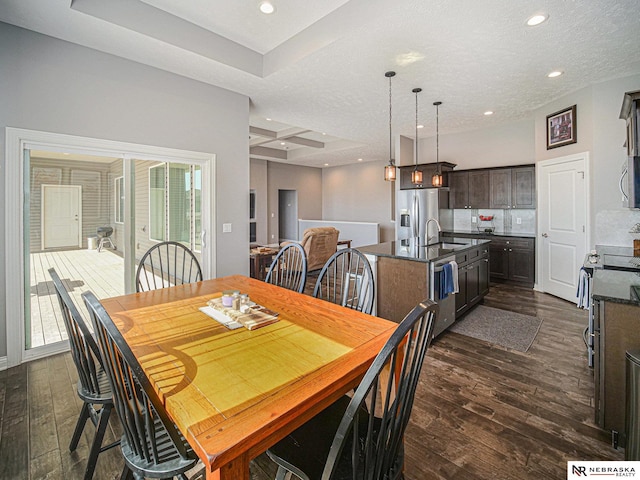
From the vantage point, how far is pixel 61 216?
9.81ft

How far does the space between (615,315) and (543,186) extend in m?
3.97

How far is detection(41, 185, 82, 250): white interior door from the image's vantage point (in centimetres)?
290

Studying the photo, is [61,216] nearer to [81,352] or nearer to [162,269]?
[162,269]

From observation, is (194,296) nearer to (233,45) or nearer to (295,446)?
(295,446)

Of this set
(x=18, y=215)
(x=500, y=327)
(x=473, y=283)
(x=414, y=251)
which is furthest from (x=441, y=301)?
(x=18, y=215)

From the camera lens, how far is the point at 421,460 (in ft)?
5.54

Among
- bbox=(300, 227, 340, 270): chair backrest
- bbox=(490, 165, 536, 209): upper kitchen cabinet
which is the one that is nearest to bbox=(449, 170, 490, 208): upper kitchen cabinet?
bbox=(490, 165, 536, 209): upper kitchen cabinet

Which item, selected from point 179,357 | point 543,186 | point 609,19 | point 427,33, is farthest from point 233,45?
point 543,186

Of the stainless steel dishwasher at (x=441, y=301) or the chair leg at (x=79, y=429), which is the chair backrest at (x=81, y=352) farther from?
the stainless steel dishwasher at (x=441, y=301)

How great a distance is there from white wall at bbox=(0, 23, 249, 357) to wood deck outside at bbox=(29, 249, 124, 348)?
245mm

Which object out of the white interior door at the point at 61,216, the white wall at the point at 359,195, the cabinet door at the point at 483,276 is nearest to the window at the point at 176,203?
the white interior door at the point at 61,216

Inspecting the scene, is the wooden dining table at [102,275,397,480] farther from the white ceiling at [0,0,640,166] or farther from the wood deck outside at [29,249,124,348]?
the white ceiling at [0,0,640,166]

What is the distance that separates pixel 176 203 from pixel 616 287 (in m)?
4.09

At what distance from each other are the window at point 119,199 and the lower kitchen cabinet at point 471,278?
147 inches
